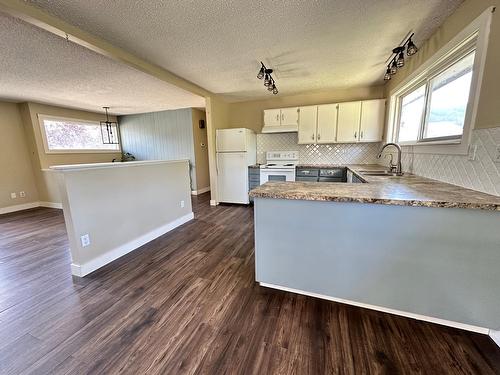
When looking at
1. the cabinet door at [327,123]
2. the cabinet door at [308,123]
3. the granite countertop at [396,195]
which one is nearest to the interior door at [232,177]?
the cabinet door at [308,123]

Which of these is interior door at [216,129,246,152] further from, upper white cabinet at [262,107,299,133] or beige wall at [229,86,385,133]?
beige wall at [229,86,385,133]

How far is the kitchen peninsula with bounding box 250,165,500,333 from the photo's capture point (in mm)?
1232

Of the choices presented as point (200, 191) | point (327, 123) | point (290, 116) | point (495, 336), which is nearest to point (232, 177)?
point (290, 116)

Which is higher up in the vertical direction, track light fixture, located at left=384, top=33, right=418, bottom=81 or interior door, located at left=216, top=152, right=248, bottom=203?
track light fixture, located at left=384, top=33, right=418, bottom=81

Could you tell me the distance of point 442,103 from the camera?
2018 mm

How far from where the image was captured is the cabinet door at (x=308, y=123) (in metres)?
4.01

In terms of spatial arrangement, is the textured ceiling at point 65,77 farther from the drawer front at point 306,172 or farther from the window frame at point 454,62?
the window frame at point 454,62

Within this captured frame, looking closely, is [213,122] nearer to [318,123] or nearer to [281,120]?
[281,120]

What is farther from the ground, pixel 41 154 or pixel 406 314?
pixel 41 154

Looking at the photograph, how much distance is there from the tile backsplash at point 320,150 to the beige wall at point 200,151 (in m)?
1.94

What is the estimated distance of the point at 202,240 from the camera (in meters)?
2.85

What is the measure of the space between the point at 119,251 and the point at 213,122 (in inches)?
120

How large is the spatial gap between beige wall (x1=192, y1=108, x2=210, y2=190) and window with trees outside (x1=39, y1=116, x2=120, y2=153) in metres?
2.80

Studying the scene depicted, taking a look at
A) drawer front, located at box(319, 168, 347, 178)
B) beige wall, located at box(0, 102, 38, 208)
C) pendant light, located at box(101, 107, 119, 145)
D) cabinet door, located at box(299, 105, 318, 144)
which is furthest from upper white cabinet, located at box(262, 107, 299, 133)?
beige wall, located at box(0, 102, 38, 208)
